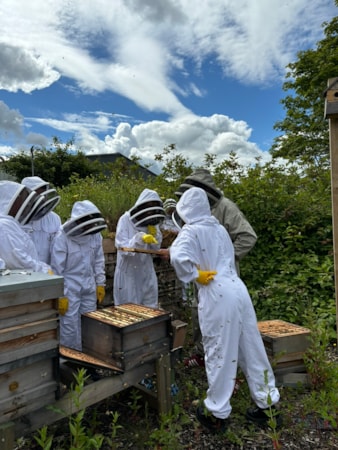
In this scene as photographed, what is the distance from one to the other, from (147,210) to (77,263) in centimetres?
96

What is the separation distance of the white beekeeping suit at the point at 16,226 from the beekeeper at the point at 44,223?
2.22 ft

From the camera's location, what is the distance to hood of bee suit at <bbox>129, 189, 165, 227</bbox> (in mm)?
4121

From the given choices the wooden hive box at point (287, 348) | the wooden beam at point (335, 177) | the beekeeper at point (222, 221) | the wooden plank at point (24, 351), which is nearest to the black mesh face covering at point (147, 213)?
the beekeeper at point (222, 221)

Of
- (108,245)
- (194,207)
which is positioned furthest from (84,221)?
(108,245)

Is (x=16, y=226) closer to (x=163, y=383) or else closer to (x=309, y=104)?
(x=163, y=383)

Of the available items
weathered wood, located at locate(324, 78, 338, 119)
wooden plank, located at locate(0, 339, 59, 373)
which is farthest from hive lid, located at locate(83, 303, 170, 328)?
weathered wood, located at locate(324, 78, 338, 119)

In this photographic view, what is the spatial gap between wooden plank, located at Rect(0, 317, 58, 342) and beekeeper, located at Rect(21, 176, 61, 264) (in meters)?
2.00

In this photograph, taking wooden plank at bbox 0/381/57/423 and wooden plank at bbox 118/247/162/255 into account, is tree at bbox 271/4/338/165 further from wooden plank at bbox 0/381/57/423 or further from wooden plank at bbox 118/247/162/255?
wooden plank at bbox 0/381/57/423

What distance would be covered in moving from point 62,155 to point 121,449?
Result: 1848 centimetres

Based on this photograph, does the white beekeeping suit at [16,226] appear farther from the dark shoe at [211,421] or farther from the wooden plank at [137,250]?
the dark shoe at [211,421]

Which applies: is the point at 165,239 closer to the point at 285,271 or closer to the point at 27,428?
the point at 285,271

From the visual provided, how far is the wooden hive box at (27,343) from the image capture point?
1920 mm

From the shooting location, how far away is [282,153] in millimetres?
14430

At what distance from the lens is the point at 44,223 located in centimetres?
444
